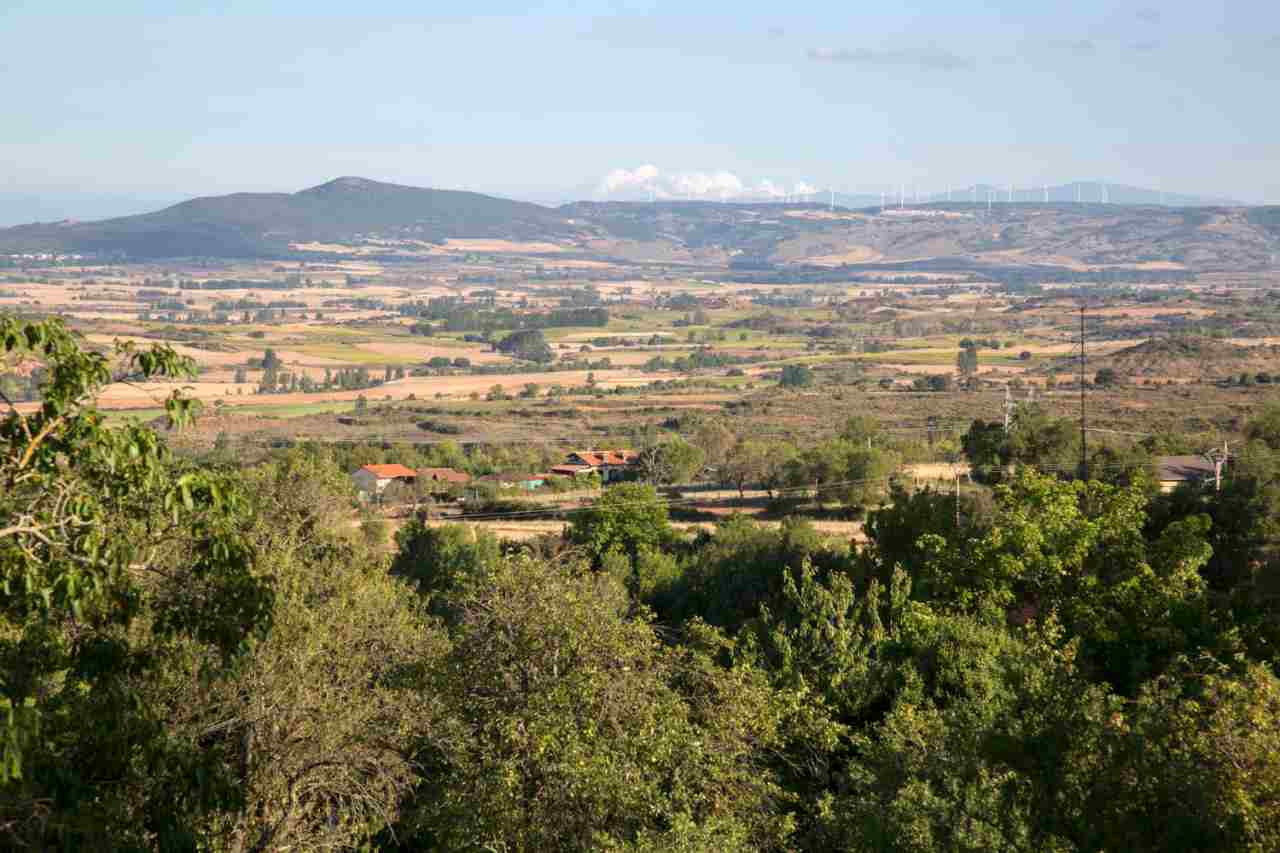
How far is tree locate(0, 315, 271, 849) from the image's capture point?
537 centimetres

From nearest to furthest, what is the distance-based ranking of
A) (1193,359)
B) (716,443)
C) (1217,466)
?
(1217,466) < (716,443) < (1193,359)

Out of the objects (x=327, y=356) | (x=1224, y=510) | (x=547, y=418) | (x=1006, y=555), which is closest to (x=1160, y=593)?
(x=1006, y=555)

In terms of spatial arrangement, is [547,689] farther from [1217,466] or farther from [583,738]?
[1217,466]

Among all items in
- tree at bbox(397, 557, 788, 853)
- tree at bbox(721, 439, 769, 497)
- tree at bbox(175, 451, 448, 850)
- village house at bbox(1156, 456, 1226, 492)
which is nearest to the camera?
tree at bbox(397, 557, 788, 853)

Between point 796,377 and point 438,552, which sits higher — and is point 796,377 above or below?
below

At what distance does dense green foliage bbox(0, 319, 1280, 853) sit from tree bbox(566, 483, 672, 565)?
41.0 ft

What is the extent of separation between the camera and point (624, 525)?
31.7 m

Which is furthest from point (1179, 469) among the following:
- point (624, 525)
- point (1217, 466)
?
point (624, 525)

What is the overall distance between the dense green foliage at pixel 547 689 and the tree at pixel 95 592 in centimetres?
2

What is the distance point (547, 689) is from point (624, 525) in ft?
72.8

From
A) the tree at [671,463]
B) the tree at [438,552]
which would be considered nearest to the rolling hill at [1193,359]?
the tree at [671,463]

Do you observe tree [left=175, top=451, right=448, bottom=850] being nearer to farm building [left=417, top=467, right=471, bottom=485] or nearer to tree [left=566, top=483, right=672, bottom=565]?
tree [left=566, top=483, right=672, bottom=565]

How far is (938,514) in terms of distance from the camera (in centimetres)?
2292

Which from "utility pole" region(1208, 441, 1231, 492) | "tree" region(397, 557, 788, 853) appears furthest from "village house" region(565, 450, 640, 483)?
"tree" region(397, 557, 788, 853)
